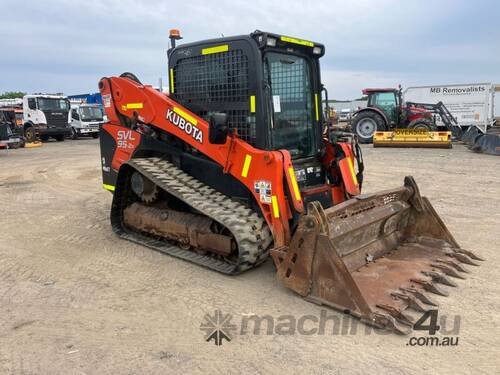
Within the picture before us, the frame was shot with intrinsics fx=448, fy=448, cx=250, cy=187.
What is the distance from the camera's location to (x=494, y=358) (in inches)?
117

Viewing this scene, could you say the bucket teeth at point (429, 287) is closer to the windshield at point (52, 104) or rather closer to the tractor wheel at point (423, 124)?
the tractor wheel at point (423, 124)

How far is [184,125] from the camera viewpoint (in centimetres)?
500

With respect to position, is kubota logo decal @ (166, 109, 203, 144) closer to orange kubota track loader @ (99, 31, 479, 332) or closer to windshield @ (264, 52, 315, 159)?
orange kubota track loader @ (99, 31, 479, 332)

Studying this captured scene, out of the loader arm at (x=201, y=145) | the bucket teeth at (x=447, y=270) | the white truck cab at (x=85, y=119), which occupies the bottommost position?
the bucket teeth at (x=447, y=270)

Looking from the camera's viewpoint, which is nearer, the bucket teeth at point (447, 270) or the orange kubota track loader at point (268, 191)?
the orange kubota track loader at point (268, 191)

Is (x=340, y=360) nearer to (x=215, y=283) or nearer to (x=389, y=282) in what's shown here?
(x=389, y=282)

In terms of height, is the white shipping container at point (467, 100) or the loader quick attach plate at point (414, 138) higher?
the white shipping container at point (467, 100)

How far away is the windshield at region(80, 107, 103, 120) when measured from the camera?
2514 cm

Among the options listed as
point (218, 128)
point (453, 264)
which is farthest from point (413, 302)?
point (218, 128)

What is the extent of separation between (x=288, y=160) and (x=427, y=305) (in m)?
1.74

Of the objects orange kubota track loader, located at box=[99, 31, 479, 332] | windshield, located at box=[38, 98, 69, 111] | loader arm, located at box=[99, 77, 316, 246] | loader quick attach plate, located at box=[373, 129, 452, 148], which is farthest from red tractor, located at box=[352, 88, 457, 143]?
windshield, located at box=[38, 98, 69, 111]

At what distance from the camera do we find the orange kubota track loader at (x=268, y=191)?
376 centimetres

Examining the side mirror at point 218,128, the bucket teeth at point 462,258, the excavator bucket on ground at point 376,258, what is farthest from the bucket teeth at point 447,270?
the side mirror at point 218,128

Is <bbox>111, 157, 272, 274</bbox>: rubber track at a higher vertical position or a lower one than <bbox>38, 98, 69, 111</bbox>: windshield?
lower
